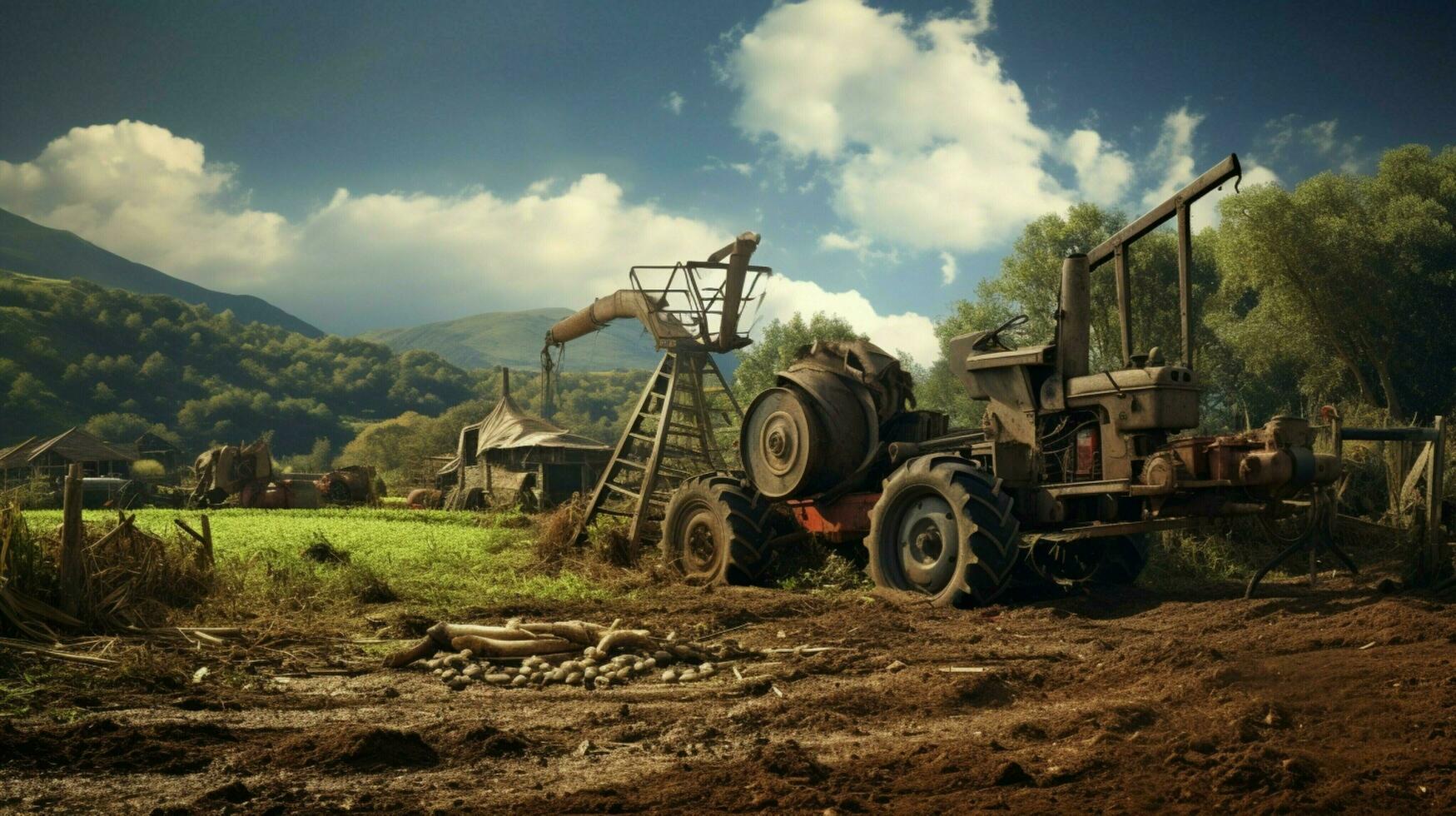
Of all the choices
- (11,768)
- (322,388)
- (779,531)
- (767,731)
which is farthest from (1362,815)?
(322,388)

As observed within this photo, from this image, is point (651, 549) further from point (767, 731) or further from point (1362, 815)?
point (1362, 815)

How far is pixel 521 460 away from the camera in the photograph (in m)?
30.6

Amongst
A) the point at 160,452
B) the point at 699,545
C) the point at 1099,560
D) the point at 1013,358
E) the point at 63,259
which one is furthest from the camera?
the point at 63,259

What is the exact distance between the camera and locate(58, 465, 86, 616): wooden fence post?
7859 millimetres

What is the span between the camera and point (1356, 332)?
30.4 metres

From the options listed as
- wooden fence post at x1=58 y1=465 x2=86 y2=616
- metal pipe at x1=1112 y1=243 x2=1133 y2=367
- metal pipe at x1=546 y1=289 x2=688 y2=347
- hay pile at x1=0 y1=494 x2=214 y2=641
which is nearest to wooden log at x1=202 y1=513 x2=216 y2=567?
hay pile at x1=0 y1=494 x2=214 y2=641

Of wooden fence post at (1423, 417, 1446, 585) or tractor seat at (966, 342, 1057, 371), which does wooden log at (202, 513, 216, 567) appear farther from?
wooden fence post at (1423, 417, 1446, 585)

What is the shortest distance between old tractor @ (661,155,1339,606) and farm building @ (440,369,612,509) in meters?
16.8

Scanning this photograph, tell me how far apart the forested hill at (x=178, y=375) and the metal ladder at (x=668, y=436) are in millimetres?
79578

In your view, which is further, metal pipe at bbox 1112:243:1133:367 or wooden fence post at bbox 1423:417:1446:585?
metal pipe at bbox 1112:243:1133:367

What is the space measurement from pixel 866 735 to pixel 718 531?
272 inches

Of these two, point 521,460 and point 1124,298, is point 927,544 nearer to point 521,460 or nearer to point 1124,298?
point 1124,298

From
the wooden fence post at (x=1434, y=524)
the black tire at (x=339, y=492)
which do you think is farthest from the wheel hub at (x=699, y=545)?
the black tire at (x=339, y=492)

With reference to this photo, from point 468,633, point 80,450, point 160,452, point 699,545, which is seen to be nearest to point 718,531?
point 699,545
